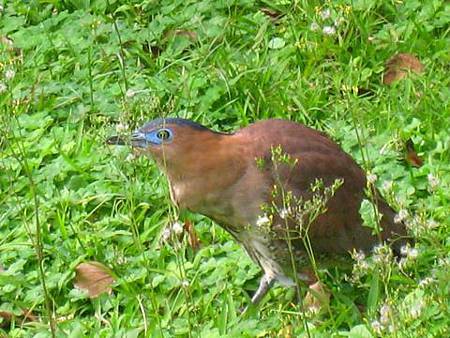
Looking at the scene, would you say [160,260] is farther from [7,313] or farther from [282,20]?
[282,20]

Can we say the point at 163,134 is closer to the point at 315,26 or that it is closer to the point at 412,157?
the point at 412,157

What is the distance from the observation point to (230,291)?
21.7 ft

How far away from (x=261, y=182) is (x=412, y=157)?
53.2 inches

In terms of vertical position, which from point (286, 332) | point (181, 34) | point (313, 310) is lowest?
point (181, 34)

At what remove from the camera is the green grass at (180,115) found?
6.41 metres

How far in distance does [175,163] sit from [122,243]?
0.82m

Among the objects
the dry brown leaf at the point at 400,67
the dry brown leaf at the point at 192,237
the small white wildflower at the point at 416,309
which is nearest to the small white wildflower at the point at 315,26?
the dry brown leaf at the point at 400,67

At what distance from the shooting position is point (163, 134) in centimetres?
627

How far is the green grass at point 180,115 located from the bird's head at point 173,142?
0.09m

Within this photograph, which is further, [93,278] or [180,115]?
[180,115]

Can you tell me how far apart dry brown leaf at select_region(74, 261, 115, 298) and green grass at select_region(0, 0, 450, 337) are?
0.12ft

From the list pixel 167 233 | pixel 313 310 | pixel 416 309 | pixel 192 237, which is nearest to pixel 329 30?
pixel 192 237

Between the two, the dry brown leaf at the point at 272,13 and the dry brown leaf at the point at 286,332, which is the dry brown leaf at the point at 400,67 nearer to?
the dry brown leaf at the point at 272,13

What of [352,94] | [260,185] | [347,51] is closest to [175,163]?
[260,185]
